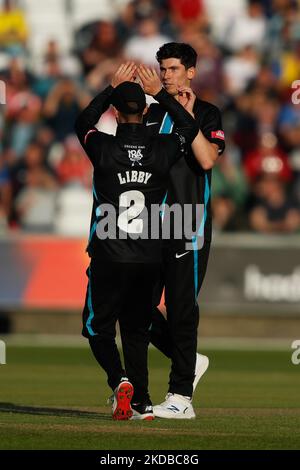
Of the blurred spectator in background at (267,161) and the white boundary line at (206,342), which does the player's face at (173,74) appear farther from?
the blurred spectator in background at (267,161)

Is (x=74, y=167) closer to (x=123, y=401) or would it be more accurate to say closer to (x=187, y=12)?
(x=187, y=12)

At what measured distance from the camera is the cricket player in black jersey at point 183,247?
889cm

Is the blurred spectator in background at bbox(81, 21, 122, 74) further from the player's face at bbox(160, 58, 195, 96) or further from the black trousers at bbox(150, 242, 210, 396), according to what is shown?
the black trousers at bbox(150, 242, 210, 396)

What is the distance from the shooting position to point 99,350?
8.48 m

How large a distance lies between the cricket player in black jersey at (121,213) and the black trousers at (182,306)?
0.38 metres

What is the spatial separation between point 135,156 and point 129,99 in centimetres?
36

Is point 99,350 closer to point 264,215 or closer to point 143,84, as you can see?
point 143,84

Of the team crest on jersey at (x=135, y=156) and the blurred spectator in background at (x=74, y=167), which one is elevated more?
the blurred spectator in background at (x=74, y=167)

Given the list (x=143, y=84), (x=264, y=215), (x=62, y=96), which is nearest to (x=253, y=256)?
(x=264, y=215)

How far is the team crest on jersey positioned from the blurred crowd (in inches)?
335

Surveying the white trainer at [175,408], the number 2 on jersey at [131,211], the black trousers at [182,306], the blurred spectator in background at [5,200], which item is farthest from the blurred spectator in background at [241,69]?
the number 2 on jersey at [131,211]

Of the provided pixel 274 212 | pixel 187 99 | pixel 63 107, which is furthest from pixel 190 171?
pixel 63 107

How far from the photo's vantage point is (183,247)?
8.91m

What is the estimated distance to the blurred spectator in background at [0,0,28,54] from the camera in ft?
67.5
